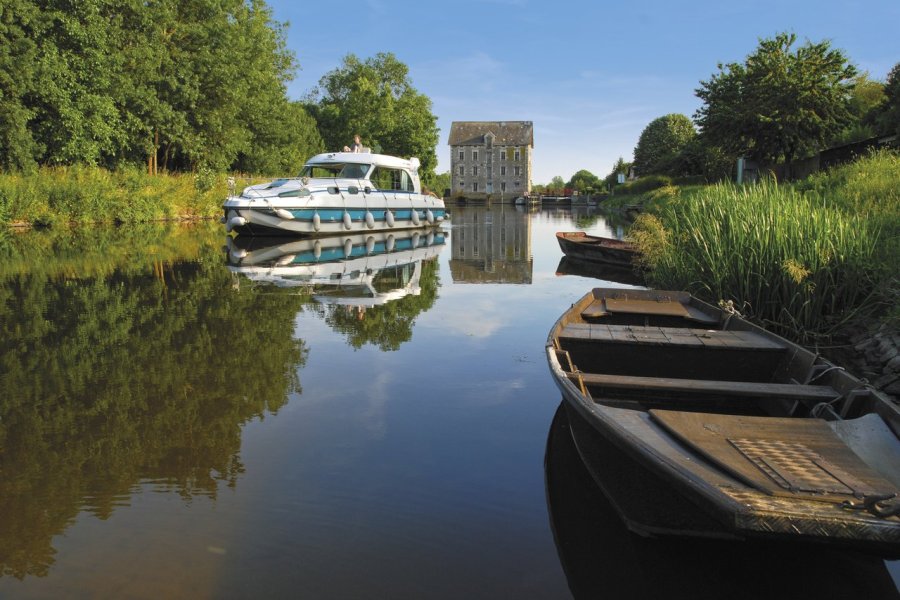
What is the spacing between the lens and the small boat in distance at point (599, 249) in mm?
14711

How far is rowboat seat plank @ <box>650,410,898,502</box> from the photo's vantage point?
257 centimetres

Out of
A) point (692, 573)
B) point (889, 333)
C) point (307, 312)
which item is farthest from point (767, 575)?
point (307, 312)

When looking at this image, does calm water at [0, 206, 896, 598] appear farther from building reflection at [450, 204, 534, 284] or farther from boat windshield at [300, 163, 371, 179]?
boat windshield at [300, 163, 371, 179]

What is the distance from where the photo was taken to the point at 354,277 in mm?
12852

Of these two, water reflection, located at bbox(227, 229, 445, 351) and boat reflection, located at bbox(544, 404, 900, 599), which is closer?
boat reflection, located at bbox(544, 404, 900, 599)

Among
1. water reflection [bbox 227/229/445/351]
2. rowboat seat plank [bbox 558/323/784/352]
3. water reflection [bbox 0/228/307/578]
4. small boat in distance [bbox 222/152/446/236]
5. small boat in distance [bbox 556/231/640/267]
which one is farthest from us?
small boat in distance [bbox 222/152/446/236]

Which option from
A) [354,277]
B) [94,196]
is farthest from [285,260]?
[94,196]

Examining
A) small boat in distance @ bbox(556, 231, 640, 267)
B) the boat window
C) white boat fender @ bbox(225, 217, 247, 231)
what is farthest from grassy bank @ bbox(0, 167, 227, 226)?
small boat in distance @ bbox(556, 231, 640, 267)

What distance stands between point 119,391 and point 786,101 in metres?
25.8

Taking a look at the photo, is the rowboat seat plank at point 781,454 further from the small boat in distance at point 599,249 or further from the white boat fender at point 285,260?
the white boat fender at point 285,260

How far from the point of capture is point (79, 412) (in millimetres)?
5062

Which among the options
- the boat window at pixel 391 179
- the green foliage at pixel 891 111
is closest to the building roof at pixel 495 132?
the boat window at pixel 391 179

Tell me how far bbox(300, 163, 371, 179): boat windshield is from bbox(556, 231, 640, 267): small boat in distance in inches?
339

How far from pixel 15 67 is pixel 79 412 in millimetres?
23188
